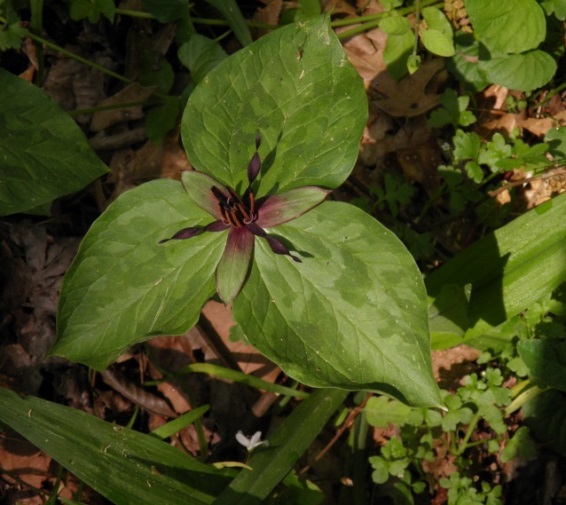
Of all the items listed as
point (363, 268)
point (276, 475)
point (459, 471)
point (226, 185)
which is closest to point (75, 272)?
point (226, 185)

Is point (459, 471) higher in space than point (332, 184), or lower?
lower

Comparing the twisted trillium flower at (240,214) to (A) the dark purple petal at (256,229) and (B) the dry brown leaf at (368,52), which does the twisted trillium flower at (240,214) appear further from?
(B) the dry brown leaf at (368,52)

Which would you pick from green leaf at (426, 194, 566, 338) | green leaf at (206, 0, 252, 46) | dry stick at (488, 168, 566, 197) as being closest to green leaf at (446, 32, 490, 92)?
dry stick at (488, 168, 566, 197)

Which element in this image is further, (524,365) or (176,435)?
(176,435)

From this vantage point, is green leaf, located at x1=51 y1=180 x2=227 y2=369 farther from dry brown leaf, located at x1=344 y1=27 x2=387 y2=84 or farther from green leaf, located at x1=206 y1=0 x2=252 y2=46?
dry brown leaf, located at x1=344 y1=27 x2=387 y2=84

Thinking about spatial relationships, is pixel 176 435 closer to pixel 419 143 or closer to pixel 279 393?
pixel 279 393

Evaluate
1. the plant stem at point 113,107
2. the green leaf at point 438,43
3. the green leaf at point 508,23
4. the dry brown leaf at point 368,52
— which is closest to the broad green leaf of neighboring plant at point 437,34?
the green leaf at point 438,43
